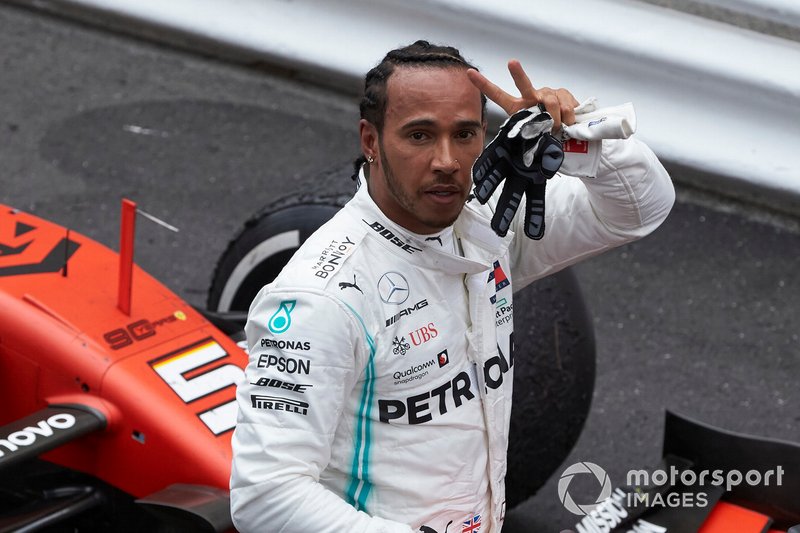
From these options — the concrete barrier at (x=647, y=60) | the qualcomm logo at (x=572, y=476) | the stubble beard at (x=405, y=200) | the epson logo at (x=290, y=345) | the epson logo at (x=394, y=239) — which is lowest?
the qualcomm logo at (x=572, y=476)

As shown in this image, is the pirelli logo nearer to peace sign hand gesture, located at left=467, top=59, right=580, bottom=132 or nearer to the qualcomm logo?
peace sign hand gesture, located at left=467, top=59, right=580, bottom=132

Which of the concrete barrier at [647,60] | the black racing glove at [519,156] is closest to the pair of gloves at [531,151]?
the black racing glove at [519,156]

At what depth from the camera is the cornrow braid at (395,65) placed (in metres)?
2.37

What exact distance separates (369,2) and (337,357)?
151 inches

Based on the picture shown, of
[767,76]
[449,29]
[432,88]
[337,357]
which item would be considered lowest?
[337,357]

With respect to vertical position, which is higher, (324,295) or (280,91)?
(280,91)

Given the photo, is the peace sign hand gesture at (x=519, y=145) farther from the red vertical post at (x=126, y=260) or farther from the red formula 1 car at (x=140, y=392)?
the red vertical post at (x=126, y=260)

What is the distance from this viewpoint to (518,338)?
3414mm

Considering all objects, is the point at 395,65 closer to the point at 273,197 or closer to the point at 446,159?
the point at 446,159

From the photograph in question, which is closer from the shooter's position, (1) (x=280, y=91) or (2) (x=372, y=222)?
(2) (x=372, y=222)

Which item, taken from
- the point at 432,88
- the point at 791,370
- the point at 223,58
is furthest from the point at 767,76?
the point at 432,88

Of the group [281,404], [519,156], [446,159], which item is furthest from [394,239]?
[281,404]

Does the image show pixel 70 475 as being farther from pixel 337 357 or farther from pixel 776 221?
pixel 776 221

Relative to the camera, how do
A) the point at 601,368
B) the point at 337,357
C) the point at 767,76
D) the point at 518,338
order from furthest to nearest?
the point at 767,76 → the point at 601,368 → the point at 518,338 → the point at 337,357
